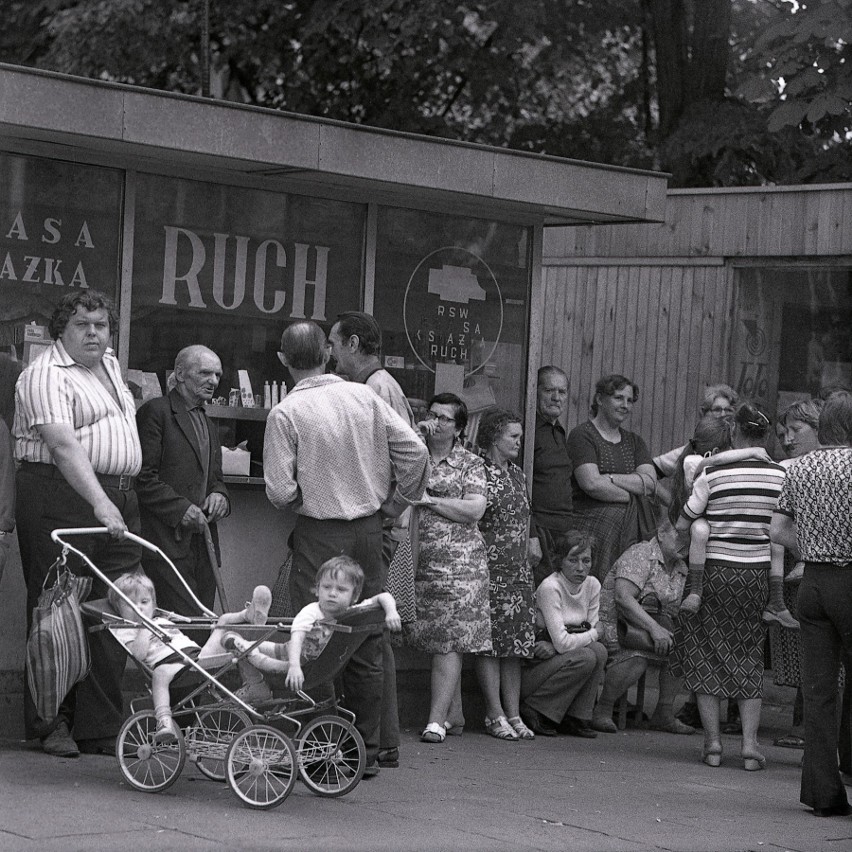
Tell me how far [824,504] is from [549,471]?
3.00 meters

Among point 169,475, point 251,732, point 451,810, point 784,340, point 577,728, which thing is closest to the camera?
point 251,732

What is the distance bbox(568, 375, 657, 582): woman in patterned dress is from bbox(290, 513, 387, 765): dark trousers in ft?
9.80

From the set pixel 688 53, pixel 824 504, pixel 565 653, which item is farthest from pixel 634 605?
pixel 688 53

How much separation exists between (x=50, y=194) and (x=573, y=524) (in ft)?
11.7

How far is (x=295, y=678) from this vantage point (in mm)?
6535

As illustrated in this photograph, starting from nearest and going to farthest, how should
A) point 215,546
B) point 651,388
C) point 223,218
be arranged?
point 215,546
point 223,218
point 651,388

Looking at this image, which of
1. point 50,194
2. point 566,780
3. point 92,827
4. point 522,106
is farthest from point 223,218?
point 522,106

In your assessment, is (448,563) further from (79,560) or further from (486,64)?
(486,64)

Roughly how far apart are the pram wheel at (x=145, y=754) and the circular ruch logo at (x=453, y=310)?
3.78 metres

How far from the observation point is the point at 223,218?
914 cm

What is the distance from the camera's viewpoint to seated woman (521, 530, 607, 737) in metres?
9.27

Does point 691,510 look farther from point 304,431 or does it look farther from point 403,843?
point 403,843

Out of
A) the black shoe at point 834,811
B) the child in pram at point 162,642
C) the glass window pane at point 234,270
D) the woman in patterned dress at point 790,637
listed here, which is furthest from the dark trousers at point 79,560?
the woman in patterned dress at point 790,637

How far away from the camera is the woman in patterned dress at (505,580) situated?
912 centimetres
